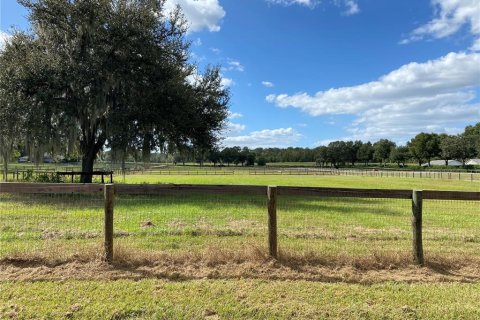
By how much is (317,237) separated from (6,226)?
7.05 meters

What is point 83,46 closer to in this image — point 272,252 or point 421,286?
point 272,252

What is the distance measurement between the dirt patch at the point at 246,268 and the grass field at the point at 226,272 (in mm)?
16

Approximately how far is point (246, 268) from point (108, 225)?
87.1 inches

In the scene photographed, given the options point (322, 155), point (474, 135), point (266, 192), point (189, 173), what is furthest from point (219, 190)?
point (322, 155)

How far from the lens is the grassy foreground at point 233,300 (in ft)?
13.5

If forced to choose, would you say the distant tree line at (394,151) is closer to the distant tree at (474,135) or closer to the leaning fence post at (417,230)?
the distant tree at (474,135)

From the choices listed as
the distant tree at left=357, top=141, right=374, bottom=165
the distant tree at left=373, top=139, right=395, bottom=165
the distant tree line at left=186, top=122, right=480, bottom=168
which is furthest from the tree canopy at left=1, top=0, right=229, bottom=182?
the distant tree at left=357, top=141, right=374, bottom=165

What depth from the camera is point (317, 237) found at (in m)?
8.13

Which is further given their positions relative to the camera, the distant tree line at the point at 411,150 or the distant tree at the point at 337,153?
the distant tree at the point at 337,153

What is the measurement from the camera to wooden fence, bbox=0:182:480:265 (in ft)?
19.5

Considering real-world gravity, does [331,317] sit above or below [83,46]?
below

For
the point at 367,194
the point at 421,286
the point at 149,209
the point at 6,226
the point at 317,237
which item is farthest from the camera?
the point at 149,209

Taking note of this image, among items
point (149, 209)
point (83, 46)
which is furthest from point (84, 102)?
point (149, 209)

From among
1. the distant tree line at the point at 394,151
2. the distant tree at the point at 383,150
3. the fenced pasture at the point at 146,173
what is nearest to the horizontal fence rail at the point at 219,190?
the fenced pasture at the point at 146,173
